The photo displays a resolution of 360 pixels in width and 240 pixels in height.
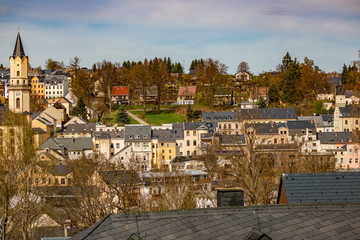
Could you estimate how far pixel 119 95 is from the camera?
10581 cm

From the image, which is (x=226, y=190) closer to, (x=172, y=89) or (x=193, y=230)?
(x=193, y=230)

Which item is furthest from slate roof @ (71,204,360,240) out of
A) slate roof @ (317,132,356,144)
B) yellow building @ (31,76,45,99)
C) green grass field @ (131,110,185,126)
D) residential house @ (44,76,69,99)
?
yellow building @ (31,76,45,99)

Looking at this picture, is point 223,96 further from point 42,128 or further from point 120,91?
point 42,128

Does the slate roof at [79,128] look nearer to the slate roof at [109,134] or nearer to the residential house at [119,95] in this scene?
the slate roof at [109,134]

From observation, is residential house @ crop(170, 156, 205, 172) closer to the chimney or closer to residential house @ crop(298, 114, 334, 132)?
residential house @ crop(298, 114, 334, 132)

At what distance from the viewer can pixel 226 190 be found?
15867 mm

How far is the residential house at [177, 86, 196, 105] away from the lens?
10234 centimetres

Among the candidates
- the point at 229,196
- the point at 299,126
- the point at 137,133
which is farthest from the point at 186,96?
the point at 229,196

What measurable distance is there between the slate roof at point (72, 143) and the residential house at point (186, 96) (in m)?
29.4

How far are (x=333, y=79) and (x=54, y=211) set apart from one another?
89.0m

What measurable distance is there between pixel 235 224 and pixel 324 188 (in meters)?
6.25

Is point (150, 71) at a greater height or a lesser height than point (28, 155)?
greater

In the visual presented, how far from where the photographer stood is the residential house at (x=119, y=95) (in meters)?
105

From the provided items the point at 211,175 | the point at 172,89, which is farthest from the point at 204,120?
the point at 172,89
